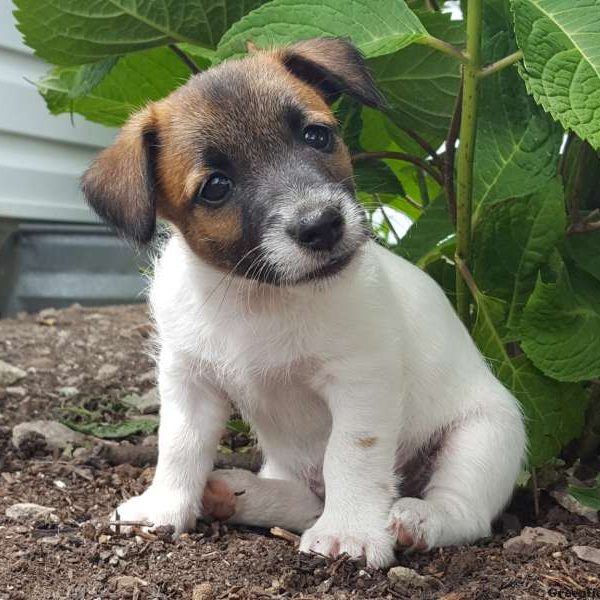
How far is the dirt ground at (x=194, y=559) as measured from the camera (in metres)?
2.58

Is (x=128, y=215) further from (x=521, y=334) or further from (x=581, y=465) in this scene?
(x=581, y=465)

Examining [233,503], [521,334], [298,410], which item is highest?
[521,334]

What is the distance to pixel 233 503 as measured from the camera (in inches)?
125

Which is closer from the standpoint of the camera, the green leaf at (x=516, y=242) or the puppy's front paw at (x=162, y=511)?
the puppy's front paw at (x=162, y=511)

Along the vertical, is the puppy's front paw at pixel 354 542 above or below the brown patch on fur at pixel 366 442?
below

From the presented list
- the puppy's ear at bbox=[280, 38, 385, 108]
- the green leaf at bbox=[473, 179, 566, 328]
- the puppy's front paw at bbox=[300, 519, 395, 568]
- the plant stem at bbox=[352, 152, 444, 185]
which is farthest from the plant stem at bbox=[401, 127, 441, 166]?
the puppy's front paw at bbox=[300, 519, 395, 568]

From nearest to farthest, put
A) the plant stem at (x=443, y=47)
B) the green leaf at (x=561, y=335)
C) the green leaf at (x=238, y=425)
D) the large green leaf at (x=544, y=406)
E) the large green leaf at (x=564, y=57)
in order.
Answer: the large green leaf at (x=564, y=57)
the plant stem at (x=443, y=47)
the green leaf at (x=561, y=335)
the large green leaf at (x=544, y=406)
the green leaf at (x=238, y=425)

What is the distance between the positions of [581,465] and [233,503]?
1.36m

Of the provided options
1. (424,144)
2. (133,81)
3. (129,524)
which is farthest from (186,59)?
(129,524)

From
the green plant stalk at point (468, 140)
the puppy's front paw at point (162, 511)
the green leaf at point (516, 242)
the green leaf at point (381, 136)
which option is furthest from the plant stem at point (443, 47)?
the puppy's front paw at point (162, 511)

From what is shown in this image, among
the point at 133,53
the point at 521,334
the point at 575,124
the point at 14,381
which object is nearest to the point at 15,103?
the point at 14,381

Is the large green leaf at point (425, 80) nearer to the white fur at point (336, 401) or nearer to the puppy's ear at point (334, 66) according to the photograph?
the puppy's ear at point (334, 66)

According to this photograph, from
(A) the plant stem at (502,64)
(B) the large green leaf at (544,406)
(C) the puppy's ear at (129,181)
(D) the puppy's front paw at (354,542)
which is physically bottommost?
(D) the puppy's front paw at (354,542)

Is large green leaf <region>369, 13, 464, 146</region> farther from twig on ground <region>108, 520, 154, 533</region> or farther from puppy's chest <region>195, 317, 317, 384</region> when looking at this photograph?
twig on ground <region>108, 520, 154, 533</region>
